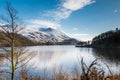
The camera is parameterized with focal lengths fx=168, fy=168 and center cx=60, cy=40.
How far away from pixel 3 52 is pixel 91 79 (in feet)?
30.0

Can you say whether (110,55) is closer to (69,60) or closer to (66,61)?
(69,60)

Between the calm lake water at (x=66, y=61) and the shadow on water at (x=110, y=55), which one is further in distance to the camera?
the shadow on water at (x=110, y=55)

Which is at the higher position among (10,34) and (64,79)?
(10,34)

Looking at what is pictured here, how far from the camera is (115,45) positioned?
380 feet

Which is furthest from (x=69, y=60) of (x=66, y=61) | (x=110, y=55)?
(x=110, y=55)

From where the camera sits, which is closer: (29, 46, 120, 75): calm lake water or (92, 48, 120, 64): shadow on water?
(29, 46, 120, 75): calm lake water

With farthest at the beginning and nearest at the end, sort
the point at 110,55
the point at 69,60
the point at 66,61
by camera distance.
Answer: the point at 110,55, the point at 69,60, the point at 66,61

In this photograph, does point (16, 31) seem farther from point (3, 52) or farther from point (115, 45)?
point (115, 45)

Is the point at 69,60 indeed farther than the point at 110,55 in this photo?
No

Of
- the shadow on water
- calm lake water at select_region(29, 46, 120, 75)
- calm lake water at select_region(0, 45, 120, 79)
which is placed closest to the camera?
calm lake water at select_region(0, 45, 120, 79)

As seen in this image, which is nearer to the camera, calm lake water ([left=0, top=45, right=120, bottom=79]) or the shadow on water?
calm lake water ([left=0, top=45, right=120, bottom=79])

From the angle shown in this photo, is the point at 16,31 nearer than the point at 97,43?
Yes

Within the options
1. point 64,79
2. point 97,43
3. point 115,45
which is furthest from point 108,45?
point 64,79

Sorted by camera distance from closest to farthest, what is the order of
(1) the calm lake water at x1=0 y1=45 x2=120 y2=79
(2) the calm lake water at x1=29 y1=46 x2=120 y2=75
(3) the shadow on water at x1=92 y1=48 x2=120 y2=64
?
(1) the calm lake water at x1=0 y1=45 x2=120 y2=79 → (2) the calm lake water at x1=29 y1=46 x2=120 y2=75 → (3) the shadow on water at x1=92 y1=48 x2=120 y2=64
